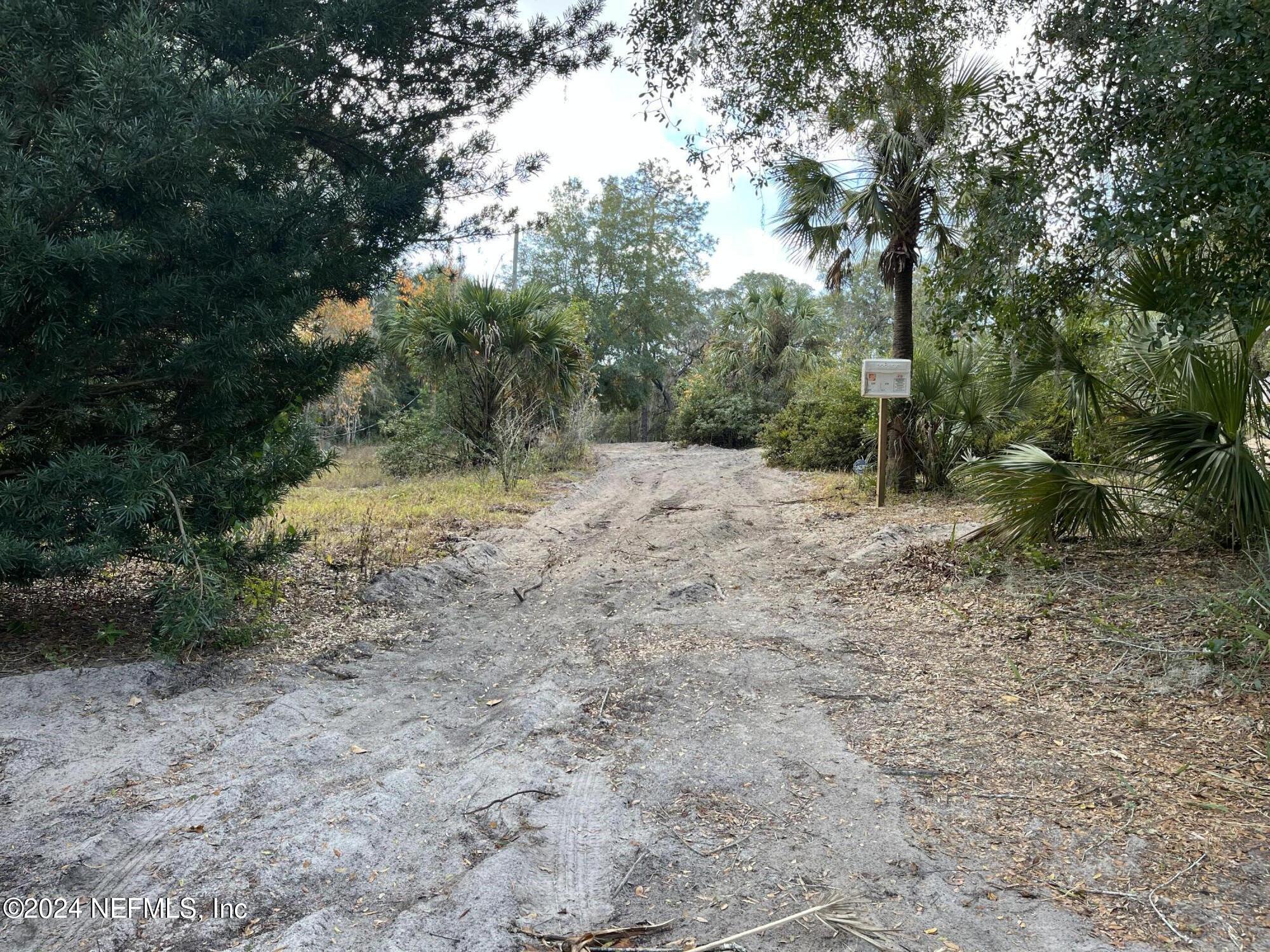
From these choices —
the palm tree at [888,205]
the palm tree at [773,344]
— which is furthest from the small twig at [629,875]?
the palm tree at [773,344]

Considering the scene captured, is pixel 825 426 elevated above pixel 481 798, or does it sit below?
above

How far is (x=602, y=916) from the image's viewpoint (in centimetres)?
257

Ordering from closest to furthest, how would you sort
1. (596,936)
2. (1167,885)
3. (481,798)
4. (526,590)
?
(596,936)
(1167,885)
(481,798)
(526,590)

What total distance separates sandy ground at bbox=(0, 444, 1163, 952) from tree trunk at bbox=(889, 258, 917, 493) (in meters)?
5.91

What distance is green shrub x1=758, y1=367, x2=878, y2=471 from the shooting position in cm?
1412

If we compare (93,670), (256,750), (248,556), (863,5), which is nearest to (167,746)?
(256,750)

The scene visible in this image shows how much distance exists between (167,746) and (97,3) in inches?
142

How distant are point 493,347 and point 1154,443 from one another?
10.8m

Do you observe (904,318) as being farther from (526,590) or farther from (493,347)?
(526,590)

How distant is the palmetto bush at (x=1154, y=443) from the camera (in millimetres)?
5324

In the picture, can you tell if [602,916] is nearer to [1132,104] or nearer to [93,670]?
[93,670]

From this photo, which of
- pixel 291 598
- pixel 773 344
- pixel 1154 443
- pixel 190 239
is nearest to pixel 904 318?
pixel 1154 443

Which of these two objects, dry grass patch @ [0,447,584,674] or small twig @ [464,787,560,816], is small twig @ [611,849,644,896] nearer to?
small twig @ [464,787,560,816]

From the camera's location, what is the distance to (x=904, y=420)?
11.4 m
